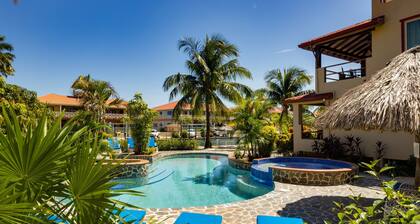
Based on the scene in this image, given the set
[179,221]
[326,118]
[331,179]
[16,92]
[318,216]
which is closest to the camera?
[179,221]

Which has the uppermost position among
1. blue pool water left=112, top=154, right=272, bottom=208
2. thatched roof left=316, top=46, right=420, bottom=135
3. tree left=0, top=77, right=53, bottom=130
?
tree left=0, top=77, right=53, bottom=130

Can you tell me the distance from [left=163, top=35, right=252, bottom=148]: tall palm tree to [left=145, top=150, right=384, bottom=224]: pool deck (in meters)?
13.3

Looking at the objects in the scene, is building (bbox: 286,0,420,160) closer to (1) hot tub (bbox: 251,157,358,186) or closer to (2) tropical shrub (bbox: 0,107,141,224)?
(1) hot tub (bbox: 251,157,358,186)

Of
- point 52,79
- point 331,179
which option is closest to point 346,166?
point 331,179

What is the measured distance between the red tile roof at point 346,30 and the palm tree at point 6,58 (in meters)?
22.7

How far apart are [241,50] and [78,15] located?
13.2 meters

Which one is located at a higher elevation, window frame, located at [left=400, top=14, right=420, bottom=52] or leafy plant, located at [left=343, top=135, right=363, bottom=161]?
window frame, located at [left=400, top=14, right=420, bottom=52]

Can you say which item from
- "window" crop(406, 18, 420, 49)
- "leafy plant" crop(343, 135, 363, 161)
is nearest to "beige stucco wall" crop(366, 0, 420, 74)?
"window" crop(406, 18, 420, 49)

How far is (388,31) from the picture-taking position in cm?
1110

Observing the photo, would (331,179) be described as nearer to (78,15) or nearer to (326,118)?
(326,118)

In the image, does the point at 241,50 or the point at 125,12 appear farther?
the point at 241,50

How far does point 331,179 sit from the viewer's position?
29.1 ft

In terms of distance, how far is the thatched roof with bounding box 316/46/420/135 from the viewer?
541 cm

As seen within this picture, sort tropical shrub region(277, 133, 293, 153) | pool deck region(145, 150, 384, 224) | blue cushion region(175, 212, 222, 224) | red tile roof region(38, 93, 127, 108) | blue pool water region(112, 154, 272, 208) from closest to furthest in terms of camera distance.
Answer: blue cushion region(175, 212, 222, 224)
pool deck region(145, 150, 384, 224)
blue pool water region(112, 154, 272, 208)
tropical shrub region(277, 133, 293, 153)
red tile roof region(38, 93, 127, 108)
